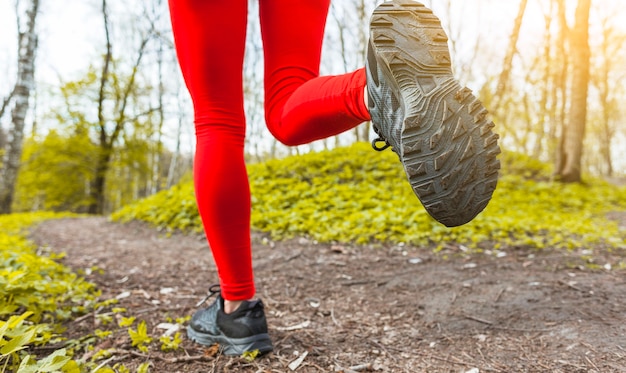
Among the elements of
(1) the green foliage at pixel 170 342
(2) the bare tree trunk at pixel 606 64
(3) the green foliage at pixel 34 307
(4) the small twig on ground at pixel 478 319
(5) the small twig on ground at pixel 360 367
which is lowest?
(5) the small twig on ground at pixel 360 367

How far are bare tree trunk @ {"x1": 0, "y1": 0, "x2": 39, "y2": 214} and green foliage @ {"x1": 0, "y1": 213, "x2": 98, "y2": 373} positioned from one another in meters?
6.90

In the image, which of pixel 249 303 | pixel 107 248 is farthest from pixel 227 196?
pixel 107 248

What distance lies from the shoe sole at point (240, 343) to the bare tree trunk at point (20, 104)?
26.4ft

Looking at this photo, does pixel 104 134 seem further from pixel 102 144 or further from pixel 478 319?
pixel 478 319

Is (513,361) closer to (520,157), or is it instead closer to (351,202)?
(351,202)

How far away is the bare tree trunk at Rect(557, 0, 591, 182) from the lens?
770cm

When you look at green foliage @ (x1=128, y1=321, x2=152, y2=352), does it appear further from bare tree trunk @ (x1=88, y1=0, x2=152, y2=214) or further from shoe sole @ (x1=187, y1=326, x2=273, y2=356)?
bare tree trunk @ (x1=88, y1=0, x2=152, y2=214)

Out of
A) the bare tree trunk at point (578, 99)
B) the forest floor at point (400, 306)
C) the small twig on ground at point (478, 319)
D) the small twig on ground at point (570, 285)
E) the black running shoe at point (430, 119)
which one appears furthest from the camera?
the bare tree trunk at point (578, 99)

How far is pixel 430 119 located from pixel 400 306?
1.20m

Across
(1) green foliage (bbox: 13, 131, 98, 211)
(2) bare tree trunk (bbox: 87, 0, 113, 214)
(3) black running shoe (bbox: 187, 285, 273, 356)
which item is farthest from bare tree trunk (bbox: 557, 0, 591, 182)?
(1) green foliage (bbox: 13, 131, 98, 211)

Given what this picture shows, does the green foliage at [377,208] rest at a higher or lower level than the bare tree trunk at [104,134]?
lower

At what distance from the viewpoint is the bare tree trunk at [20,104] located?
730cm

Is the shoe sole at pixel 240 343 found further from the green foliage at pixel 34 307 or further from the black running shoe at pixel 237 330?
the green foliage at pixel 34 307

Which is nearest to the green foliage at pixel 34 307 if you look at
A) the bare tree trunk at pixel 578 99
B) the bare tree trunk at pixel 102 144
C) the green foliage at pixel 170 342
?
the green foliage at pixel 170 342
